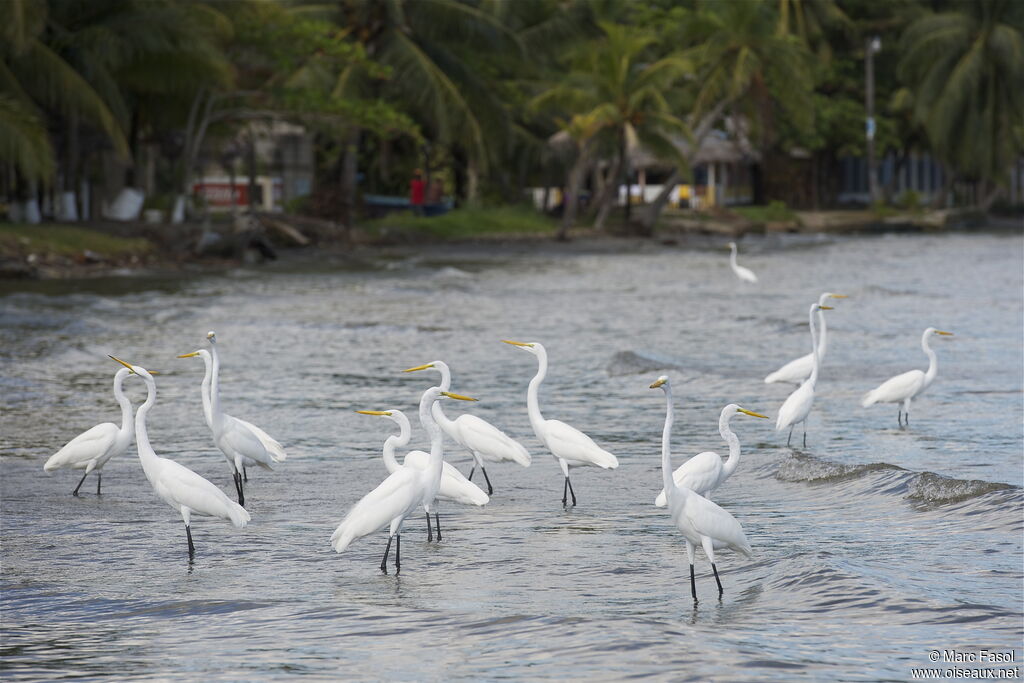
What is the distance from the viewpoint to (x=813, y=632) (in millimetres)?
5266

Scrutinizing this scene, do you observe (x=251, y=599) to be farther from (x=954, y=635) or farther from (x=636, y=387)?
(x=636, y=387)

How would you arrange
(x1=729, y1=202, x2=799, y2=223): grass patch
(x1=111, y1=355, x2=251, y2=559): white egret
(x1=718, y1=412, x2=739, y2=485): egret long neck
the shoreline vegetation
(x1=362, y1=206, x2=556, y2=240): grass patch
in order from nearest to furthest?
(x1=718, y1=412, x2=739, y2=485): egret long neck, (x1=111, y1=355, x2=251, y2=559): white egret, the shoreline vegetation, (x1=362, y1=206, x2=556, y2=240): grass patch, (x1=729, y1=202, x2=799, y2=223): grass patch

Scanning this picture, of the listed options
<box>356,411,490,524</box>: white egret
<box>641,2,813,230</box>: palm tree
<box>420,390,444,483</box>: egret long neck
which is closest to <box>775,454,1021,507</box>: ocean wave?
<box>356,411,490,524</box>: white egret

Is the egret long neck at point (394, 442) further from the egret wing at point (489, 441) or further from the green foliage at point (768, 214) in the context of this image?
the green foliage at point (768, 214)

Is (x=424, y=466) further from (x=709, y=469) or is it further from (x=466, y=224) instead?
(x=466, y=224)

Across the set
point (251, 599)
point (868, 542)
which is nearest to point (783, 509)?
point (868, 542)

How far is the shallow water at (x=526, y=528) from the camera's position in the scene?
16.8ft

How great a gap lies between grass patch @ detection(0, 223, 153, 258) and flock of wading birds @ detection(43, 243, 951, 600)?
1839cm

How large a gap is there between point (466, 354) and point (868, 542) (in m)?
8.14

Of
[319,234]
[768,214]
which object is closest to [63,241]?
[319,234]

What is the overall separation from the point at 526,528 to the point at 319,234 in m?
27.2

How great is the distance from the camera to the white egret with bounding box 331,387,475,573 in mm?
6035

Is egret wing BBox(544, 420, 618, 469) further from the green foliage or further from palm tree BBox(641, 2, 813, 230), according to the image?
the green foliage

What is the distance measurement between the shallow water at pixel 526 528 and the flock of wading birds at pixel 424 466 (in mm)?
217
